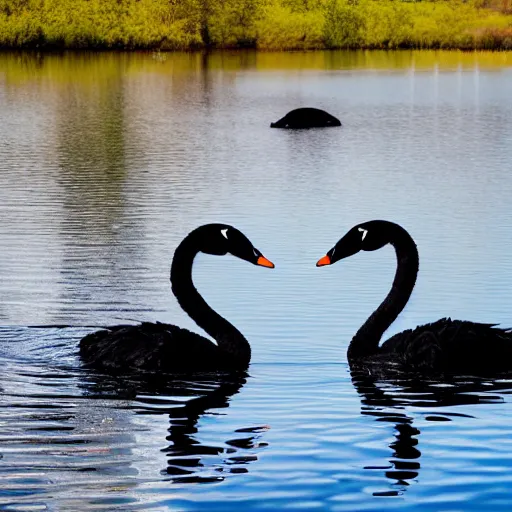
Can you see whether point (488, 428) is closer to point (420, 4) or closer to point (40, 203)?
point (40, 203)

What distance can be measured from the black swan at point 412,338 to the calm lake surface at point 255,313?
21 centimetres

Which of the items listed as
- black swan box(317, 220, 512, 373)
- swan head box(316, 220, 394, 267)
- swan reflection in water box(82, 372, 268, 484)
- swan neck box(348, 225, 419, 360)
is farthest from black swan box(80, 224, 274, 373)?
swan neck box(348, 225, 419, 360)

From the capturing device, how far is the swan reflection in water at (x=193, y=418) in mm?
8453

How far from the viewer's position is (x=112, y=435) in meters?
9.16

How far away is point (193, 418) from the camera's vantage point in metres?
9.66

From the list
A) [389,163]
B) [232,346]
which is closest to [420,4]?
[389,163]

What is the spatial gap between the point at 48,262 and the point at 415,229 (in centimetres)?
517

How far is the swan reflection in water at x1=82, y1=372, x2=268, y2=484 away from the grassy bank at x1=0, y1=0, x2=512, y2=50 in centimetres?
9783

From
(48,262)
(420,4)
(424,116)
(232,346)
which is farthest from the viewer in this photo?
(420,4)

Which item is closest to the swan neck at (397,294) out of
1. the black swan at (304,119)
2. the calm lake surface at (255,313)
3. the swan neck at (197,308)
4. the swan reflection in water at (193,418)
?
the calm lake surface at (255,313)

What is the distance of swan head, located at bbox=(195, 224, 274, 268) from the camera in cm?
1159

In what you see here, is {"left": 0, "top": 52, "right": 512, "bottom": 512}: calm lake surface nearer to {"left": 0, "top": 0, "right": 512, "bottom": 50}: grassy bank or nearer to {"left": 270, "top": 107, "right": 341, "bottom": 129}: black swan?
{"left": 270, "top": 107, "right": 341, "bottom": 129}: black swan

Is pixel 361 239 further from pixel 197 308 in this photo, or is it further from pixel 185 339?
pixel 185 339

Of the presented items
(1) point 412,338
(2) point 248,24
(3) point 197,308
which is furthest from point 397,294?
(2) point 248,24
